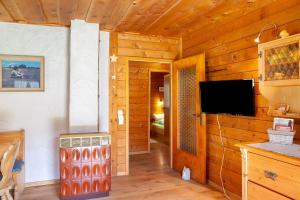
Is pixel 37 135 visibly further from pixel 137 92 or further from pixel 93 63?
pixel 137 92

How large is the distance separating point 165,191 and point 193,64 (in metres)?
1.82

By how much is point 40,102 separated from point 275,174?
303 cm

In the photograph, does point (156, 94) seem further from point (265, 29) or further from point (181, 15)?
point (265, 29)

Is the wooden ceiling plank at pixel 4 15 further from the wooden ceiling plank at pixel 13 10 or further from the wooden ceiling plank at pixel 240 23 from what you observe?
Answer: the wooden ceiling plank at pixel 240 23

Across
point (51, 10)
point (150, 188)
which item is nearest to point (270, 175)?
point (150, 188)

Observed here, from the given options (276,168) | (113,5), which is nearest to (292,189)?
(276,168)

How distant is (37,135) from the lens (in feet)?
11.3

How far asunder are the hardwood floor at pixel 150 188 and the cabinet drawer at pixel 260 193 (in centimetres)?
94

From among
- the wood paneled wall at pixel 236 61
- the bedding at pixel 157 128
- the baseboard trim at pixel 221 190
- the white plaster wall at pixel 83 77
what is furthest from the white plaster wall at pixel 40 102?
the bedding at pixel 157 128

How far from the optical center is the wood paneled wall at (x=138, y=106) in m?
5.47

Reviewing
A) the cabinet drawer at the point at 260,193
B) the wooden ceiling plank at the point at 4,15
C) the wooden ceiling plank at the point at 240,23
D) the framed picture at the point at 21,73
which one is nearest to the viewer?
the cabinet drawer at the point at 260,193

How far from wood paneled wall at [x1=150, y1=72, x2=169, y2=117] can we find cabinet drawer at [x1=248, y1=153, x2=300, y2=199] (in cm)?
543

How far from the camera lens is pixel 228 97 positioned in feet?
9.27

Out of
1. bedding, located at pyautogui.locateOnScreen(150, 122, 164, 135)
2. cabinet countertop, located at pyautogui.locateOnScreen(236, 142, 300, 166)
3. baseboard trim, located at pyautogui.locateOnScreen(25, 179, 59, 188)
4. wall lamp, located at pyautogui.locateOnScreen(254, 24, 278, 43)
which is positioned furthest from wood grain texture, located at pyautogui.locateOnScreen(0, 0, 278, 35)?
bedding, located at pyautogui.locateOnScreen(150, 122, 164, 135)
